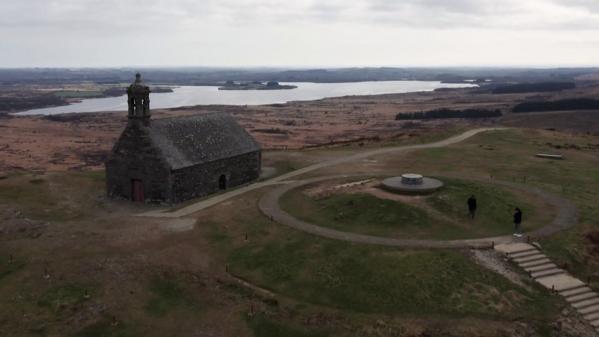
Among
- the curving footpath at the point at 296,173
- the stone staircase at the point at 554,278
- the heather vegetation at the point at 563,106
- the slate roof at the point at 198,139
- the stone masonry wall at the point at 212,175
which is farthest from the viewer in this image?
the heather vegetation at the point at 563,106

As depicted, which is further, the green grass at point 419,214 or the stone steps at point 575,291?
the green grass at point 419,214

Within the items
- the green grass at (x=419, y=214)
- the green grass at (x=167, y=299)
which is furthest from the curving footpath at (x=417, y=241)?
the green grass at (x=167, y=299)

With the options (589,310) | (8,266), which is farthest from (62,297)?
(589,310)

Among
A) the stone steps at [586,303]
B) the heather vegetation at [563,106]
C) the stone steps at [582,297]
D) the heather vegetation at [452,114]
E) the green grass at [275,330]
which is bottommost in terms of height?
the green grass at [275,330]

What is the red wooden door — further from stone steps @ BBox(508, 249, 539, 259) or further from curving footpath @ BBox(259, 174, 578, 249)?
stone steps @ BBox(508, 249, 539, 259)

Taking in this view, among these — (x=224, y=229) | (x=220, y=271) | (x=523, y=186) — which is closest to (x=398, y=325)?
(x=220, y=271)

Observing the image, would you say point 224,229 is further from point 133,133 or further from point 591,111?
point 591,111

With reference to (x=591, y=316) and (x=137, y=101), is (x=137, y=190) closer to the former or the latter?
(x=137, y=101)

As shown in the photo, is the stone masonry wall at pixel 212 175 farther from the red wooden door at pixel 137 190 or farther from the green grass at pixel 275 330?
the green grass at pixel 275 330
